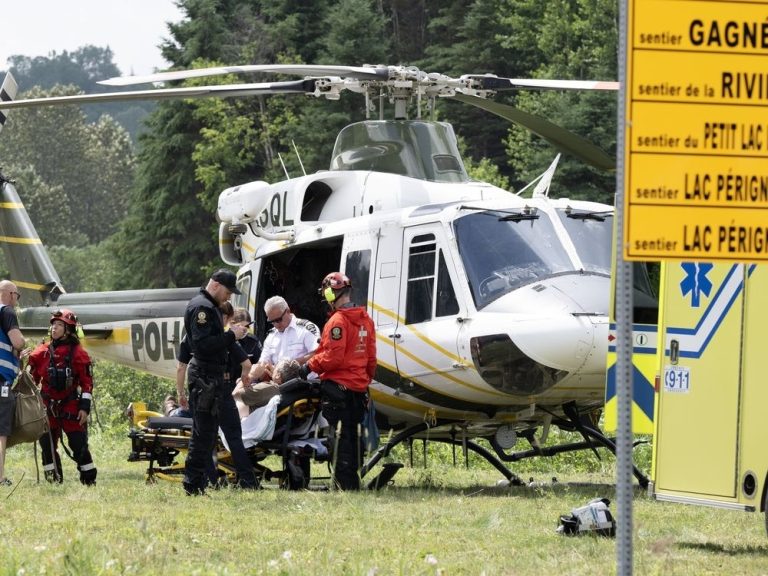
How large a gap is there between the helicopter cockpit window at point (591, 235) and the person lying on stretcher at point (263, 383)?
2.57 m

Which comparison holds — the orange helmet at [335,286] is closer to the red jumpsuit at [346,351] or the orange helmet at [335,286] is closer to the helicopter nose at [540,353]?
the red jumpsuit at [346,351]

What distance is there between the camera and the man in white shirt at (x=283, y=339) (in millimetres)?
11961

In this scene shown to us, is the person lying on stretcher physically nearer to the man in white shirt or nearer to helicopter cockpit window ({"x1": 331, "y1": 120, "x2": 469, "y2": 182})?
the man in white shirt

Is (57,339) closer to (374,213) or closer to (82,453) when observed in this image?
(82,453)

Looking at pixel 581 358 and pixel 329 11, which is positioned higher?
pixel 329 11

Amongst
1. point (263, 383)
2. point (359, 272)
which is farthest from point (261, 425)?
point (359, 272)

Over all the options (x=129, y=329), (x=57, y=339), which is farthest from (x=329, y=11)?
(x=57, y=339)

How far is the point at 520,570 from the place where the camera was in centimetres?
698

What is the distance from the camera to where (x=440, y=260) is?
11.3m

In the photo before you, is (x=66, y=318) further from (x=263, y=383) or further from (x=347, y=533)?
(x=347, y=533)

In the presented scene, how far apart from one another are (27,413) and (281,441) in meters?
2.08

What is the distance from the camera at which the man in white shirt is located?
471 inches

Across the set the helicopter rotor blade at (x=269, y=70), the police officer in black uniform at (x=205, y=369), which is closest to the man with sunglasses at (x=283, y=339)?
the police officer in black uniform at (x=205, y=369)

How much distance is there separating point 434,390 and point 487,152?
38617 mm
